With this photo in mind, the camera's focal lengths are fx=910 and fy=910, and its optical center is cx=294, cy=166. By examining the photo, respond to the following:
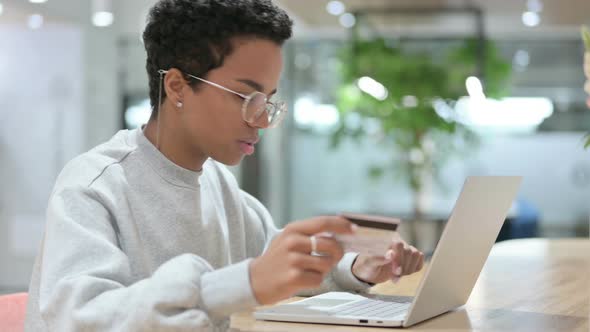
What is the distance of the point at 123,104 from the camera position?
613 cm

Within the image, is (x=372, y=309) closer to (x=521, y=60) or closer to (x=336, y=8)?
(x=336, y=8)

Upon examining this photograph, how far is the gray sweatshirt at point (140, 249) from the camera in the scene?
127cm

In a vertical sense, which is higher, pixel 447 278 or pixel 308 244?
pixel 308 244

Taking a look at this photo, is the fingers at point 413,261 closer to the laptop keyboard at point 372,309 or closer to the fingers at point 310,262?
the laptop keyboard at point 372,309

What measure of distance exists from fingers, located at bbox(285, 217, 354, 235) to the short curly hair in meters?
0.45

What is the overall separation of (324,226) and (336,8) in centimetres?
690

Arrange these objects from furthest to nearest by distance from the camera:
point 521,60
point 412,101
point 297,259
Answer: point 521,60, point 412,101, point 297,259

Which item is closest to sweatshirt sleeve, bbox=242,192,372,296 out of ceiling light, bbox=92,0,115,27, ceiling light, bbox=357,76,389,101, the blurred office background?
ceiling light, bbox=92,0,115,27

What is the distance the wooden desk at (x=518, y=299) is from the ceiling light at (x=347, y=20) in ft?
18.5

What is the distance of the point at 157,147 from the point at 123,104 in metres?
4.58

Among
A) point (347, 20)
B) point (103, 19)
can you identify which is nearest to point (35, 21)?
point (103, 19)

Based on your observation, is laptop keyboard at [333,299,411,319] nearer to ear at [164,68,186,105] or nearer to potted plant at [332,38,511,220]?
ear at [164,68,186,105]

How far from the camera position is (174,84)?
1628 mm

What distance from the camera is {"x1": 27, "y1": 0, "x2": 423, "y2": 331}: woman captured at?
49.6 inches
